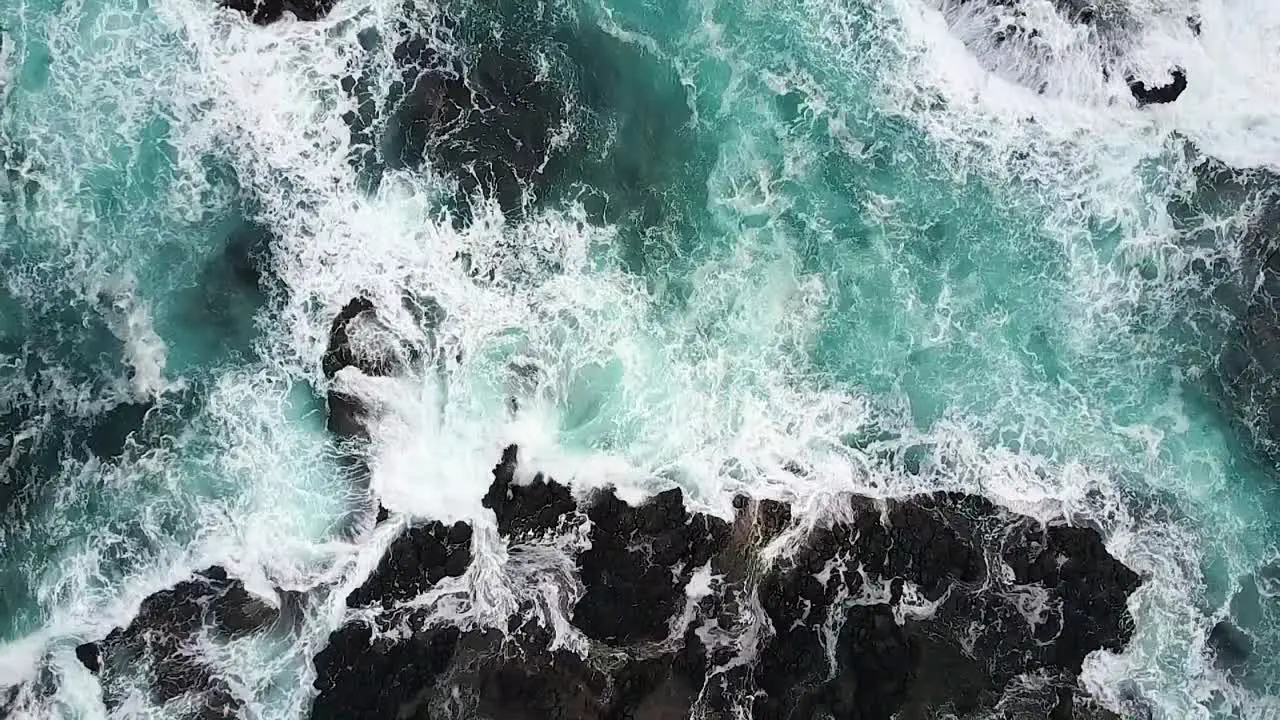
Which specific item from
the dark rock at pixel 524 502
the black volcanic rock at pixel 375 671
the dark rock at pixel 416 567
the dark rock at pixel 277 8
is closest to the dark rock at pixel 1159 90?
the dark rock at pixel 524 502

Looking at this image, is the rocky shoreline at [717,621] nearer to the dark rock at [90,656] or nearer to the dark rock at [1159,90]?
the dark rock at [90,656]

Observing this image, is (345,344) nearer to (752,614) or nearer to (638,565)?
(638,565)

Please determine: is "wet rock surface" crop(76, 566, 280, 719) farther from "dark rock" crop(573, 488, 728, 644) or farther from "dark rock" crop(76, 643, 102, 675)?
"dark rock" crop(573, 488, 728, 644)

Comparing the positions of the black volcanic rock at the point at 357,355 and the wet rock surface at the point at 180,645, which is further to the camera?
the black volcanic rock at the point at 357,355

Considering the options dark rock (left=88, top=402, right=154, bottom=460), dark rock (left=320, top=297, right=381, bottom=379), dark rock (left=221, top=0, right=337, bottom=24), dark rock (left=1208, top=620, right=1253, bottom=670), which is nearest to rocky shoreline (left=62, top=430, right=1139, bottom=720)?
dark rock (left=1208, top=620, right=1253, bottom=670)

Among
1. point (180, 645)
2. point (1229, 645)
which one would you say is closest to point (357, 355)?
point (180, 645)

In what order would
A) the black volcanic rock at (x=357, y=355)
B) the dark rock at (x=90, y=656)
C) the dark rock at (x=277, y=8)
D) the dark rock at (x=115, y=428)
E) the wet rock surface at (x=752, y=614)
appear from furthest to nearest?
the dark rock at (x=277, y=8)
the black volcanic rock at (x=357, y=355)
the dark rock at (x=115, y=428)
the wet rock surface at (x=752, y=614)
the dark rock at (x=90, y=656)
